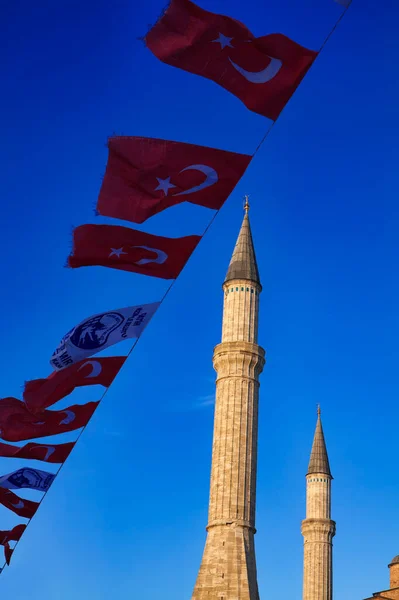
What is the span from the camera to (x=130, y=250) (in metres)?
13.5

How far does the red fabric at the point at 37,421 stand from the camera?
19.2 meters

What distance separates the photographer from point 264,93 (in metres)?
12.0

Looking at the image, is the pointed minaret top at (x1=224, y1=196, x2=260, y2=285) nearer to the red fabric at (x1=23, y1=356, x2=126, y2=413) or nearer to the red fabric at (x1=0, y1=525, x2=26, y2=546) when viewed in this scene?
the red fabric at (x1=0, y1=525, x2=26, y2=546)

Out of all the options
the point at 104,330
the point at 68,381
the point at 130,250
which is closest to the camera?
the point at 130,250

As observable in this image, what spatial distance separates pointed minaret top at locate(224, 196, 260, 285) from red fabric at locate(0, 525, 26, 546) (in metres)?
13.1

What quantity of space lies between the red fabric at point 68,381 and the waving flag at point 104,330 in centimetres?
109

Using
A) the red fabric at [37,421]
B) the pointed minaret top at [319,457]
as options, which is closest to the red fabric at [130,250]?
the red fabric at [37,421]

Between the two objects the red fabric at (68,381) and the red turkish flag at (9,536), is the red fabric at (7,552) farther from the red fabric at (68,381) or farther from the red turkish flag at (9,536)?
the red fabric at (68,381)

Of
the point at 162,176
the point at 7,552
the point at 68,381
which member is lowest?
the point at 7,552

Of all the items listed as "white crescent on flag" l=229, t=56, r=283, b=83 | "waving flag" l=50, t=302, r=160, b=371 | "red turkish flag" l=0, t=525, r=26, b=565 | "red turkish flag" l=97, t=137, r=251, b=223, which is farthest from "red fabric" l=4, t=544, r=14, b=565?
"white crescent on flag" l=229, t=56, r=283, b=83

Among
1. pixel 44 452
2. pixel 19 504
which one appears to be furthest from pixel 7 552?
pixel 44 452

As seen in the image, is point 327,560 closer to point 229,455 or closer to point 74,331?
point 229,455

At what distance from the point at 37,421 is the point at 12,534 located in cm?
655

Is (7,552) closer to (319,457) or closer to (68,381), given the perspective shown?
(68,381)
